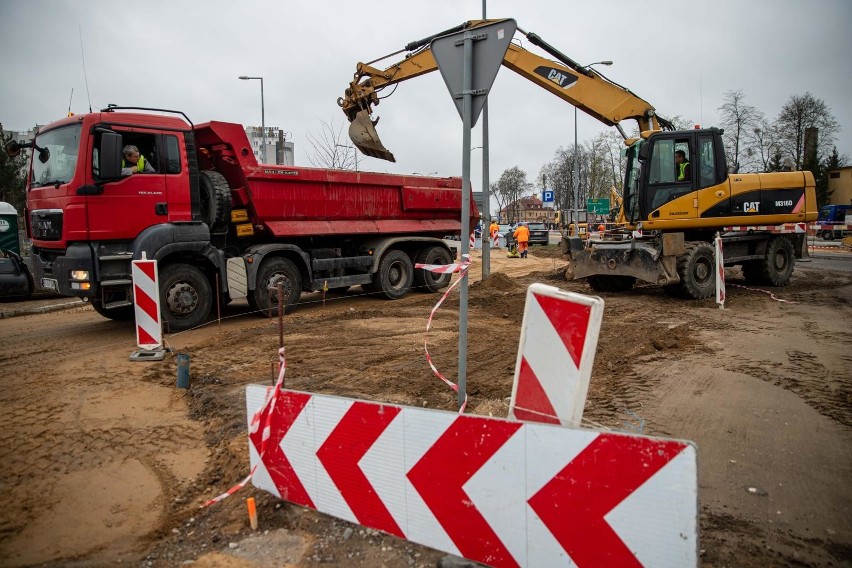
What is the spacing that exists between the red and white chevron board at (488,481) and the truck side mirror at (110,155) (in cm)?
606

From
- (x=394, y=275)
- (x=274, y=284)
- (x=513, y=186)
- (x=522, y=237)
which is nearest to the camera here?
(x=274, y=284)

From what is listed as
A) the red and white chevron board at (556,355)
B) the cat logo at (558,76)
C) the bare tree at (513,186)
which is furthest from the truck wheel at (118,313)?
the bare tree at (513,186)

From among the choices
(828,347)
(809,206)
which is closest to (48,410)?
(828,347)

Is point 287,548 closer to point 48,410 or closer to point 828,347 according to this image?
point 48,410

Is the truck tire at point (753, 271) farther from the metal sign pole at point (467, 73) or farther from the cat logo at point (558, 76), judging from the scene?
the metal sign pole at point (467, 73)

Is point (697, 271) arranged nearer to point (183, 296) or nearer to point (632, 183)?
point (632, 183)

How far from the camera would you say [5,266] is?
1271cm

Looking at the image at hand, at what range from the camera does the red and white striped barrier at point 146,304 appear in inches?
283

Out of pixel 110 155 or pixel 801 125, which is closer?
pixel 110 155

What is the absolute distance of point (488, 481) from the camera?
2707 millimetres

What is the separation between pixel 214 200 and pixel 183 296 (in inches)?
66.9

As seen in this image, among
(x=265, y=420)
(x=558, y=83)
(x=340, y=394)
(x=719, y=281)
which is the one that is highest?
(x=558, y=83)

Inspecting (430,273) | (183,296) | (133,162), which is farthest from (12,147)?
(430,273)

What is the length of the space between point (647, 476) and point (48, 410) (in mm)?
5168
